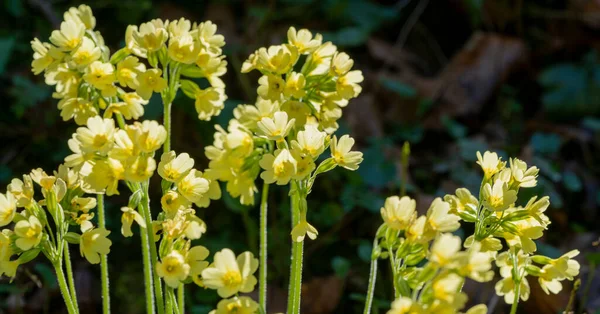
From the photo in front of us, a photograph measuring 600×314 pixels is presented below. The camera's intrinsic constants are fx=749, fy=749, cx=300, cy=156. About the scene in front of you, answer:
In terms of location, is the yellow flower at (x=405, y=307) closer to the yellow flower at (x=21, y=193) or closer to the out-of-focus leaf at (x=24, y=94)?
the yellow flower at (x=21, y=193)

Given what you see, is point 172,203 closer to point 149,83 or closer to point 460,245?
point 149,83

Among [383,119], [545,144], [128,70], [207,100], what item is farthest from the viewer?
[383,119]

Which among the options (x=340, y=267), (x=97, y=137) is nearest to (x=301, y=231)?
(x=97, y=137)

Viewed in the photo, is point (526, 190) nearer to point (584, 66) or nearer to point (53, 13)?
point (584, 66)

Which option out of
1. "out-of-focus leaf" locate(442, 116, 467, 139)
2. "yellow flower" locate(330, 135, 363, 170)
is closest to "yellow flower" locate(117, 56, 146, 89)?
"yellow flower" locate(330, 135, 363, 170)

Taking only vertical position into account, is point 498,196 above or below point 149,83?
below

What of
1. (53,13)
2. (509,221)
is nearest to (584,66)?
(53,13)
